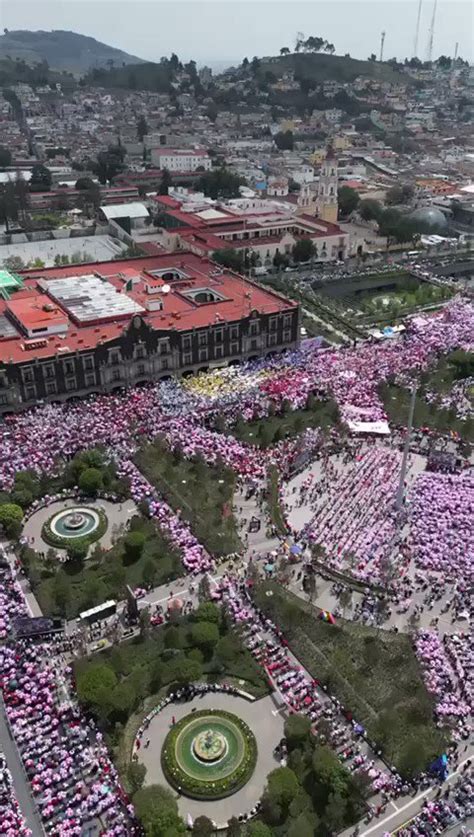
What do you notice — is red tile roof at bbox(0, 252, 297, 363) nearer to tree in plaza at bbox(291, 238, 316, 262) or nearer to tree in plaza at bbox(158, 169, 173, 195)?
tree in plaza at bbox(291, 238, 316, 262)

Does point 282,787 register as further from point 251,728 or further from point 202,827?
point 251,728

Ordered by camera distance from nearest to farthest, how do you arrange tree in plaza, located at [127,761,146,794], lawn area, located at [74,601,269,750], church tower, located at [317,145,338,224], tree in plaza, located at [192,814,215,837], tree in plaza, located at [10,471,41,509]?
1. tree in plaza, located at [192,814,215,837]
2. tree in plaza, located at [127,761,146,794]
3. lawn area, located at [74,601,269,750]
4. tree in plaza, located at [10,471,41,509]
5. church tower, located at [317,145,338,224]

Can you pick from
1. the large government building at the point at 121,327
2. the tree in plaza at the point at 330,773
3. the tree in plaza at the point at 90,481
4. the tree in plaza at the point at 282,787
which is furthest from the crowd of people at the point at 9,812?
the large government building at the point at 121,327

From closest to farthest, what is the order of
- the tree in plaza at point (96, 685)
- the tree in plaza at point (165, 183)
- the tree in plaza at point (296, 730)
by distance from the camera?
the tree in plaza at point (296, 730)
the tree in plaza at point (96, 685)
the tree in plaza at point (165, 183)

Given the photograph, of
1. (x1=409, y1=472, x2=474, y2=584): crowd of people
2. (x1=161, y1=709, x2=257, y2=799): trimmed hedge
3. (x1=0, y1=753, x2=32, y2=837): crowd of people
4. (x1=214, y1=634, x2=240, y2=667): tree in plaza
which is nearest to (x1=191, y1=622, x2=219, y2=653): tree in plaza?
(x1=214, y1=634, x2=240, y2=667): tree in plaza

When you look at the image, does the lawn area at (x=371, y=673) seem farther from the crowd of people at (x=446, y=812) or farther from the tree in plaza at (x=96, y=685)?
the tree in plaza at (x=96, y=685)

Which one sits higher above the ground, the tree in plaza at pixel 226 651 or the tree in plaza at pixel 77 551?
the tree in plaza at pixel 77 551
